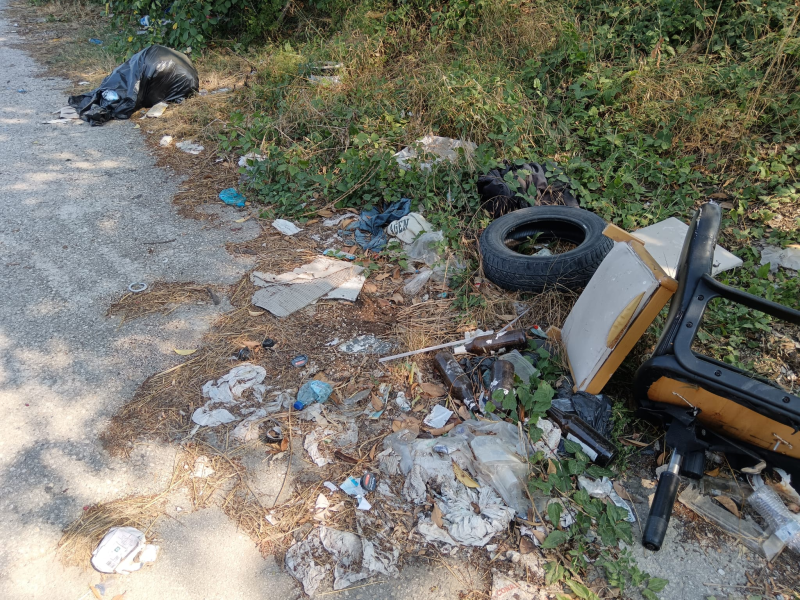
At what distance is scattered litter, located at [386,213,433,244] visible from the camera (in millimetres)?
3928

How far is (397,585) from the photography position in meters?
2.10

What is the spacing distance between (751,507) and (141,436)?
2717 millimetres

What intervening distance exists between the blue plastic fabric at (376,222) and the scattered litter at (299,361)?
1.24 meters

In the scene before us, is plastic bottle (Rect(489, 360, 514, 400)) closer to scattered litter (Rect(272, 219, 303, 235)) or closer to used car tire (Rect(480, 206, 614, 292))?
used car tire (Rect(480, 206, 614, 292))

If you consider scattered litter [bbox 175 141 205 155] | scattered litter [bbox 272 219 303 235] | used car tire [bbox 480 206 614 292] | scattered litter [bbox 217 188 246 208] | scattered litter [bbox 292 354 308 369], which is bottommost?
scattered litter [bbox 175 141 205 155]

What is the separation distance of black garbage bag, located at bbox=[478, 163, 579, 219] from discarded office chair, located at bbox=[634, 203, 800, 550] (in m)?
1.59

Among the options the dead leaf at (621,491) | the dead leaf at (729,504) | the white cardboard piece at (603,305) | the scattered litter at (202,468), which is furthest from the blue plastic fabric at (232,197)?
the dead leaf at (729,504)

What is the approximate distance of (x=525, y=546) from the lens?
220 cm

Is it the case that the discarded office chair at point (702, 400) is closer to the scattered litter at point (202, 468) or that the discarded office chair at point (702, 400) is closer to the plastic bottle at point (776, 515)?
the plastic bottle at point (776, 515)

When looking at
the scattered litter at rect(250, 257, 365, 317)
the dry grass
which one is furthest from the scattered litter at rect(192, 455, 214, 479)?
the dry grass

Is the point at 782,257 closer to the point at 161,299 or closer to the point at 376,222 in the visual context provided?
the point at 376,222


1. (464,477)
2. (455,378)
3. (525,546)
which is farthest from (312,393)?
(525,546)

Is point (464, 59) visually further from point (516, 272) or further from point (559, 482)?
point (559, 482)

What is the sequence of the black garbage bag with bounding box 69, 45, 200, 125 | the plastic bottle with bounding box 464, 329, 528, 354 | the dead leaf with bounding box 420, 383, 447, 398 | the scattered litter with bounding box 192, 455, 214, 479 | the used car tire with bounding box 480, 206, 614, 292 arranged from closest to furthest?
the scattered litter with bounding box 192, 455, 214, 479, the dead leaf with bounding box 420, 383, 447, 398, the plastic bottle with bounding box 464, 329, 528, 354, the used car tire with bounding box 480, 206, 614, 292, the black garbage bag with bounding box 69, 45, 200, 125
